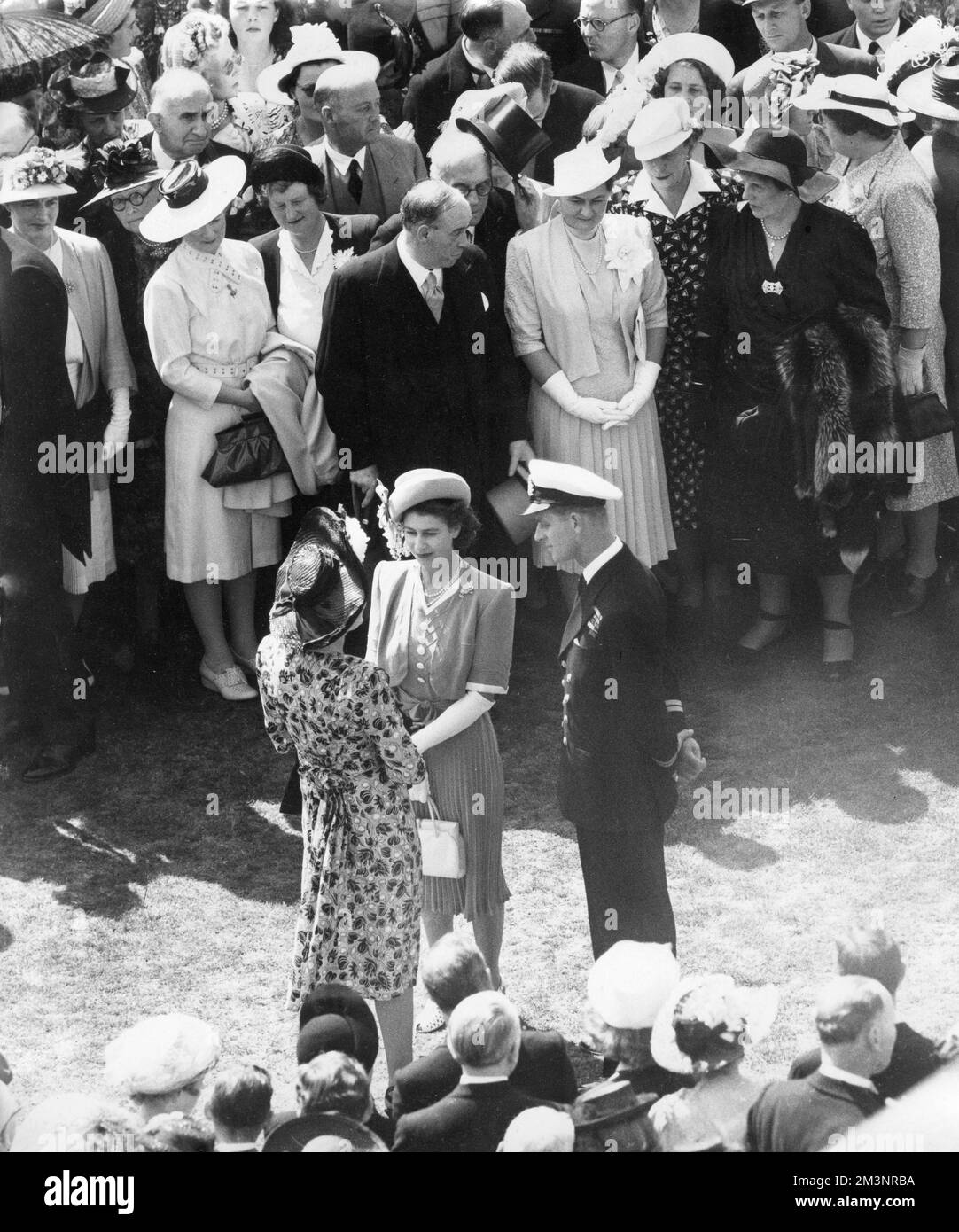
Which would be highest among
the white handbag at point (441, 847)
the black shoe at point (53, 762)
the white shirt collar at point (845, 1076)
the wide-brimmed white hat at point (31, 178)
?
the wide-brimmed white hat at point (31, 178)

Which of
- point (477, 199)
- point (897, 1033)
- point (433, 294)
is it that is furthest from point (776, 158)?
point (897, 1033)

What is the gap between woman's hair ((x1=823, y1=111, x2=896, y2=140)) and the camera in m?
7.47

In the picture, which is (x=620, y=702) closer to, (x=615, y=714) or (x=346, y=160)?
(x=615, y=714)

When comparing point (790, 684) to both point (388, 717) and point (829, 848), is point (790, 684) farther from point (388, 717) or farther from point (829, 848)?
point (388, 717)

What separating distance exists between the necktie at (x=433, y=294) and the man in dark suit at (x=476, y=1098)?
3.25m

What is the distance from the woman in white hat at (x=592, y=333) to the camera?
7.36m

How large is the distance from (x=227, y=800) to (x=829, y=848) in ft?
7.26

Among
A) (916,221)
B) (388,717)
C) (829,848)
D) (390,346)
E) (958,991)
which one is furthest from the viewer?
(916,221)

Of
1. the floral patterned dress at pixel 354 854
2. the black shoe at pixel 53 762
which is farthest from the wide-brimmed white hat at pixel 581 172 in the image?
the black shoe at pixel 53 762

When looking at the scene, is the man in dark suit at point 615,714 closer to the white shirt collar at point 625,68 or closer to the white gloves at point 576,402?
the white gloves at point 576,402

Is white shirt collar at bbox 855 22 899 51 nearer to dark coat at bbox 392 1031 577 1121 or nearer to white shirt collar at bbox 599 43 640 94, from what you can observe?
white shirt collar at bbox 599 43 640 94

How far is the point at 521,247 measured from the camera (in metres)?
7.39

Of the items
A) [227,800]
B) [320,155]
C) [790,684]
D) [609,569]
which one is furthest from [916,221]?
[227,800]

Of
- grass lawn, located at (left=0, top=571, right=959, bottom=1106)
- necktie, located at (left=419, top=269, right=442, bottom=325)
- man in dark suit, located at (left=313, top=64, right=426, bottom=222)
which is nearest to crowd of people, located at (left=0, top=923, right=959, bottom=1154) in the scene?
grass lawn, located at (left=0, top=571, right=959, bottom=1106)
